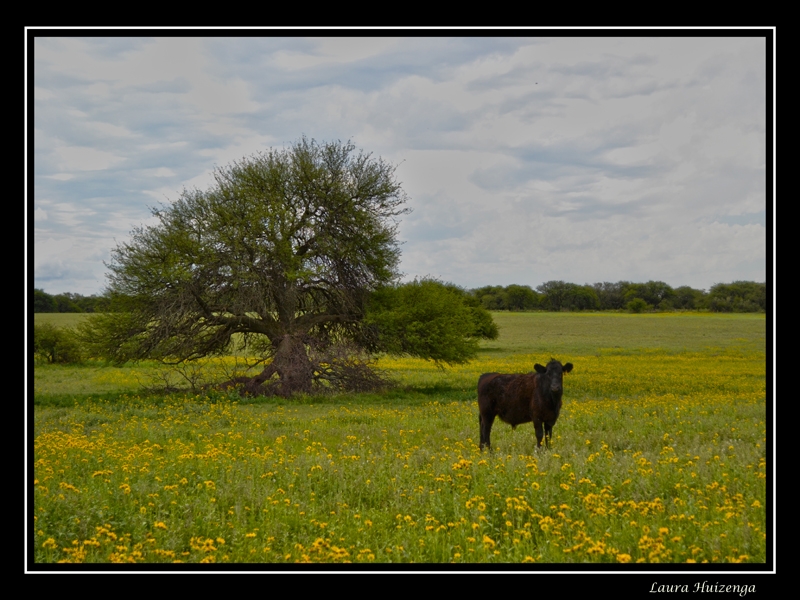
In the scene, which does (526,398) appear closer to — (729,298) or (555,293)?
(555,293)

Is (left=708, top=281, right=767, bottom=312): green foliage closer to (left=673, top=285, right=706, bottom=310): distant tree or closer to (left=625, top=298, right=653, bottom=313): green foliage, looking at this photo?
(left=673, top=285, right=706, bottom=310): distant tree

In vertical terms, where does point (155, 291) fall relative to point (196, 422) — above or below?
above

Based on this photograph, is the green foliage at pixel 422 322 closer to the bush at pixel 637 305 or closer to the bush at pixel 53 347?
the bush at pixel 53 347

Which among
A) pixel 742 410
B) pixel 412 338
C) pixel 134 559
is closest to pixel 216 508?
pixel 134 559

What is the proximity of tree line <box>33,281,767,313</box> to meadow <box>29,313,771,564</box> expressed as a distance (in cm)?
2026

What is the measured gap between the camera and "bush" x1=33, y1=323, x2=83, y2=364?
1355 inches

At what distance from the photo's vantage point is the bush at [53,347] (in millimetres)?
34406

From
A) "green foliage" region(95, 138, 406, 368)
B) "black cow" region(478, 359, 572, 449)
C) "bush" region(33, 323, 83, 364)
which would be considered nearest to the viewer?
"black cow" region(478, 359, 572, 449)

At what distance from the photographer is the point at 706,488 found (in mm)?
6844

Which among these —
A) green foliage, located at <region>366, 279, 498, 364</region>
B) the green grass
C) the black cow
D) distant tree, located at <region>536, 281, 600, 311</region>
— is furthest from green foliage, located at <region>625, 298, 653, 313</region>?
the green grass
